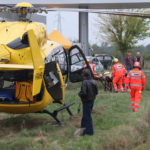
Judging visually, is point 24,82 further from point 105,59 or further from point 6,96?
point 105,59

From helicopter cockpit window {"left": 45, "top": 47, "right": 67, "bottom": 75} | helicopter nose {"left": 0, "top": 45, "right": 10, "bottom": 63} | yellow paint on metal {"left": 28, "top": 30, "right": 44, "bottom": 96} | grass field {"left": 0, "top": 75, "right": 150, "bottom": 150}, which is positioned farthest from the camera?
helicopter cockpit window {"left": 45, "top": 47, "right": 67, "bottom": 75}

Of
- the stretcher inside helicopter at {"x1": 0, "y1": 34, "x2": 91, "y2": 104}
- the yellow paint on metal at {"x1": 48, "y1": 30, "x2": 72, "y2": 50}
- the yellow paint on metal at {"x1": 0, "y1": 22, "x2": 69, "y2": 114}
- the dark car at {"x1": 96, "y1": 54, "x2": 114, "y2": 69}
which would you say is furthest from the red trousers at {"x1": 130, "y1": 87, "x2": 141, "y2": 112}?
the dark car at {"x1": 96, "y1": 54, "x2": 114, "y2": 69}

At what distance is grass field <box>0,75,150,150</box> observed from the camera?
22.0ft

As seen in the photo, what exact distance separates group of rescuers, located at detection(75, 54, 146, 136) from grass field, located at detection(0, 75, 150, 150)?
293 millimetres

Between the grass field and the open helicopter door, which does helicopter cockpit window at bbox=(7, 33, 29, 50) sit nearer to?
the grass field

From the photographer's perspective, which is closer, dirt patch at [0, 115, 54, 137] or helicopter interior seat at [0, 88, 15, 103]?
helicopter interior seat at [0, 88, 15, 103]

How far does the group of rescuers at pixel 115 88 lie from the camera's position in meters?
7.75

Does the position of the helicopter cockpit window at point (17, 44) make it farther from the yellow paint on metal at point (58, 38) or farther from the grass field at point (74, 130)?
the yellow paint on metal at point (58, 38)

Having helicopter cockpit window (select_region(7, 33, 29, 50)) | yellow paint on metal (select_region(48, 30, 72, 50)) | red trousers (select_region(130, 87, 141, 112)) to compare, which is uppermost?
yellow paint on metal (select_region(48, 30, 72, 50))

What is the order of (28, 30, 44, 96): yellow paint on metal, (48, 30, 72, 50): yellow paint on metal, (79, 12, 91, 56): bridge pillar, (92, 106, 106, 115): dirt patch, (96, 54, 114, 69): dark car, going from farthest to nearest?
(96, 54, 114, 69): dark car < (79, 12, 91, 56): bridge pillar < (48, 30, 72, 50): yellow paint on metal < (92, 106, 106, 115): dirt patch < (28, 30, 44, 96): yellow paint on metal

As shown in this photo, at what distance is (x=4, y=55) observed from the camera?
24.5 feet

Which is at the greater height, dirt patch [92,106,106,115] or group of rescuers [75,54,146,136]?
group of rescuers [75,54,146,136]

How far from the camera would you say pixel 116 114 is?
10070 millimetres

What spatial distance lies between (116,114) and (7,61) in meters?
4.07
